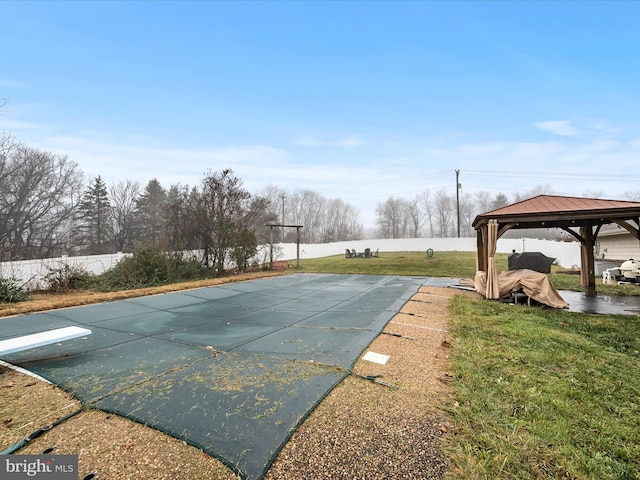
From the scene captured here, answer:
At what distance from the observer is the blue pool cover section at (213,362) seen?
201cm

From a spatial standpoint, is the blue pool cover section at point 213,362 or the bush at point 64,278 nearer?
the blue pool cover section at point 213,362

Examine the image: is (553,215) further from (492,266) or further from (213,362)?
(213,362)

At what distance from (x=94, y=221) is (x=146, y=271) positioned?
675 inches

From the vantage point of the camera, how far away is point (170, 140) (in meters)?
14.4

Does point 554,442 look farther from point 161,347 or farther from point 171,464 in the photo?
point 161,347

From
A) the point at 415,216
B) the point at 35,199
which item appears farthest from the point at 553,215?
the point at 415,216

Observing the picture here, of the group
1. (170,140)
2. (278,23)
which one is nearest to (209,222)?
(170,140)

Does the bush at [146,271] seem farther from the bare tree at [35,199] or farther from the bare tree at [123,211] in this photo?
the bare tree at [123,211]

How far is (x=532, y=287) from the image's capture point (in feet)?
22.6

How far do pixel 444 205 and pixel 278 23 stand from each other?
119 ft

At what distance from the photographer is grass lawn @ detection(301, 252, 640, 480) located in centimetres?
174

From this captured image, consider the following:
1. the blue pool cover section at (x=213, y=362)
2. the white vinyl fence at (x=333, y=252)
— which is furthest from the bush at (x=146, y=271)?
the blue pool cover section at (x=213, y=362)

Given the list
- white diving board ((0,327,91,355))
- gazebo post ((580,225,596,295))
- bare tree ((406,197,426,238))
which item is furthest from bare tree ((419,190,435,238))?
white diving board ((0,327,91,355))

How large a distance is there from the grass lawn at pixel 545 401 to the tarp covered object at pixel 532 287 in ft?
4.92
